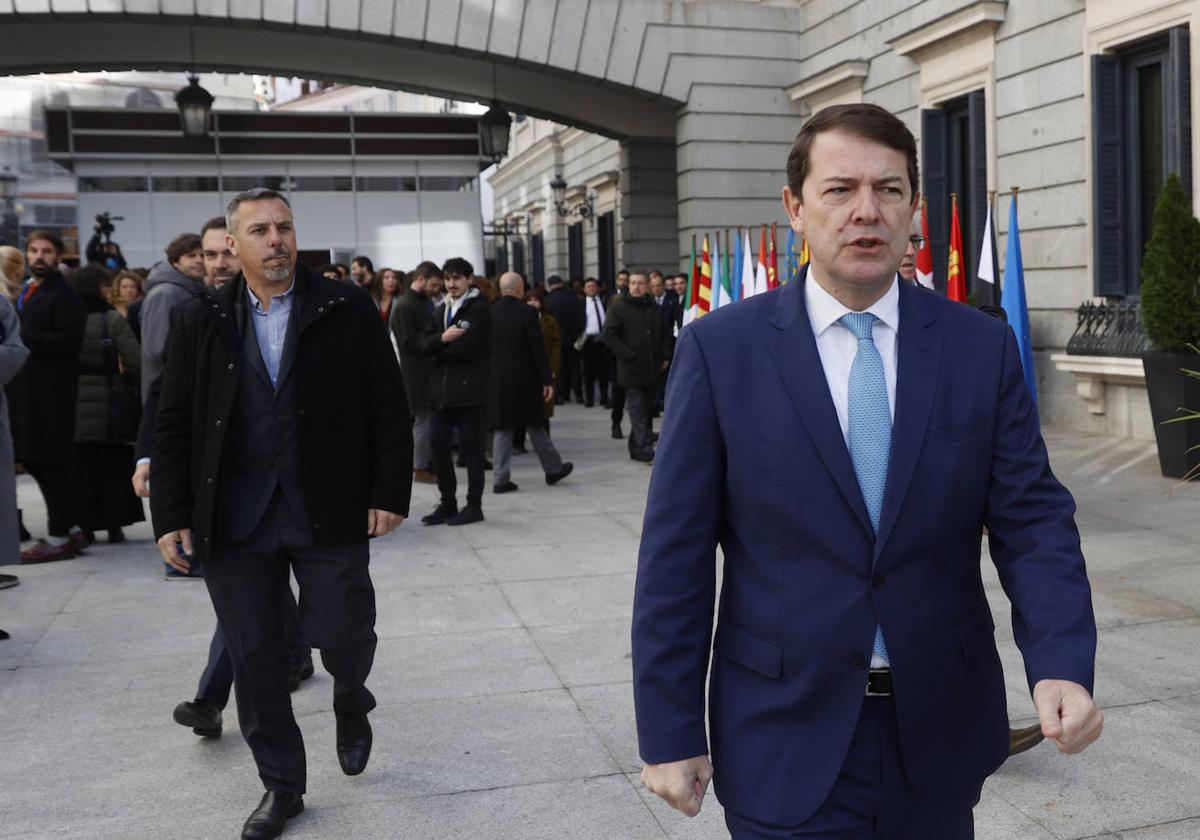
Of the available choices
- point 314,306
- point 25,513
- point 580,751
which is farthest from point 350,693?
point 25,513

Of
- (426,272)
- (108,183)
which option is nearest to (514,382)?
(426,272)

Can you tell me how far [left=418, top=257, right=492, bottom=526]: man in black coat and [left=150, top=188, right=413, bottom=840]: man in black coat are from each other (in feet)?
17.4

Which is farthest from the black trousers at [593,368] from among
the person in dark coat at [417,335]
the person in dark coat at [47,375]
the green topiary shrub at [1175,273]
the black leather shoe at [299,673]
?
the black leather shoe at [299,673]

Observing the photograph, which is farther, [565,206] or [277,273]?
[565,206]

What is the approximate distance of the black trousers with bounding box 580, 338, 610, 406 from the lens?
64.1 feet

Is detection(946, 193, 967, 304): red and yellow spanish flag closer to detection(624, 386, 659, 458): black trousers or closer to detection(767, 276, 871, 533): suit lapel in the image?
detection(624, 386, 659, 458): black trousers

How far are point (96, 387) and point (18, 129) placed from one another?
3087 centimetres

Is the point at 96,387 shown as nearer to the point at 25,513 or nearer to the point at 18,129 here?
the point at 25,513

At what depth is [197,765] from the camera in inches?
186

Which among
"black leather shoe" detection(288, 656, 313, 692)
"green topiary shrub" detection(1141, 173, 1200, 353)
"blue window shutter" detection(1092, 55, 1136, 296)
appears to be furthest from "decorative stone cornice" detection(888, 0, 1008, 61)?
"black leather shoe" detection(288, 656, 313, 692)

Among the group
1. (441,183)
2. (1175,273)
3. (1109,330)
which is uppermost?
(441,183)

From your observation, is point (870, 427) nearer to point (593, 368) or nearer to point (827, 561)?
point (827, 561)

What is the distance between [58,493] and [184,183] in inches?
723

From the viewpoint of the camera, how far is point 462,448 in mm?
10164
